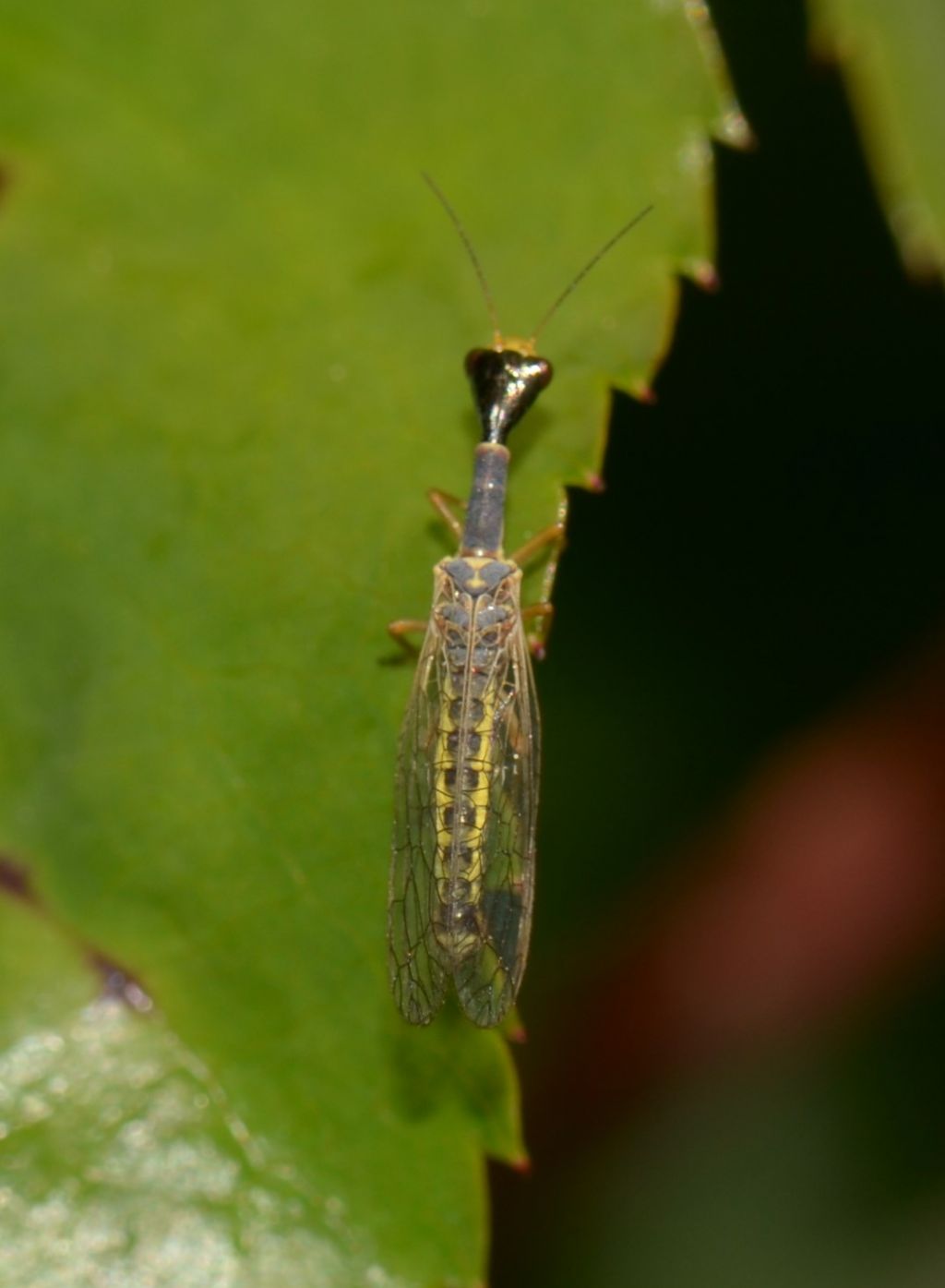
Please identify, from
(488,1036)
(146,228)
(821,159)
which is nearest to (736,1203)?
(488,1036)

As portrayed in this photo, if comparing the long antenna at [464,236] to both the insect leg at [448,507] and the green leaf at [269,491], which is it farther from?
the insect leg at [448,507]

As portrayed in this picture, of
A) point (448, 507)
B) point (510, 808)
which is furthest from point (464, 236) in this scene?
point (510, 808)

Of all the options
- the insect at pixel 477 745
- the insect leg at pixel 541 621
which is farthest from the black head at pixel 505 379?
the insect leg at pixel 541 621

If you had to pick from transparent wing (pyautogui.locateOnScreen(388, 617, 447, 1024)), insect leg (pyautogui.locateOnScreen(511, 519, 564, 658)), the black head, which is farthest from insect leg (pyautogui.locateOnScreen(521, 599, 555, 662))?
the black head

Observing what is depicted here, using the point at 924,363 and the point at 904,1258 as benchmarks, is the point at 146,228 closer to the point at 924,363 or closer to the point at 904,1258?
the point at 924,363

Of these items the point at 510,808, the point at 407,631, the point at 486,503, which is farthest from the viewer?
the point at 510,808

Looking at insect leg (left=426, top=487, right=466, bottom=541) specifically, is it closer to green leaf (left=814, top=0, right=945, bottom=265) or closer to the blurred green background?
the blurred green background

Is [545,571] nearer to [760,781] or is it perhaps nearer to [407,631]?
[407,631]
